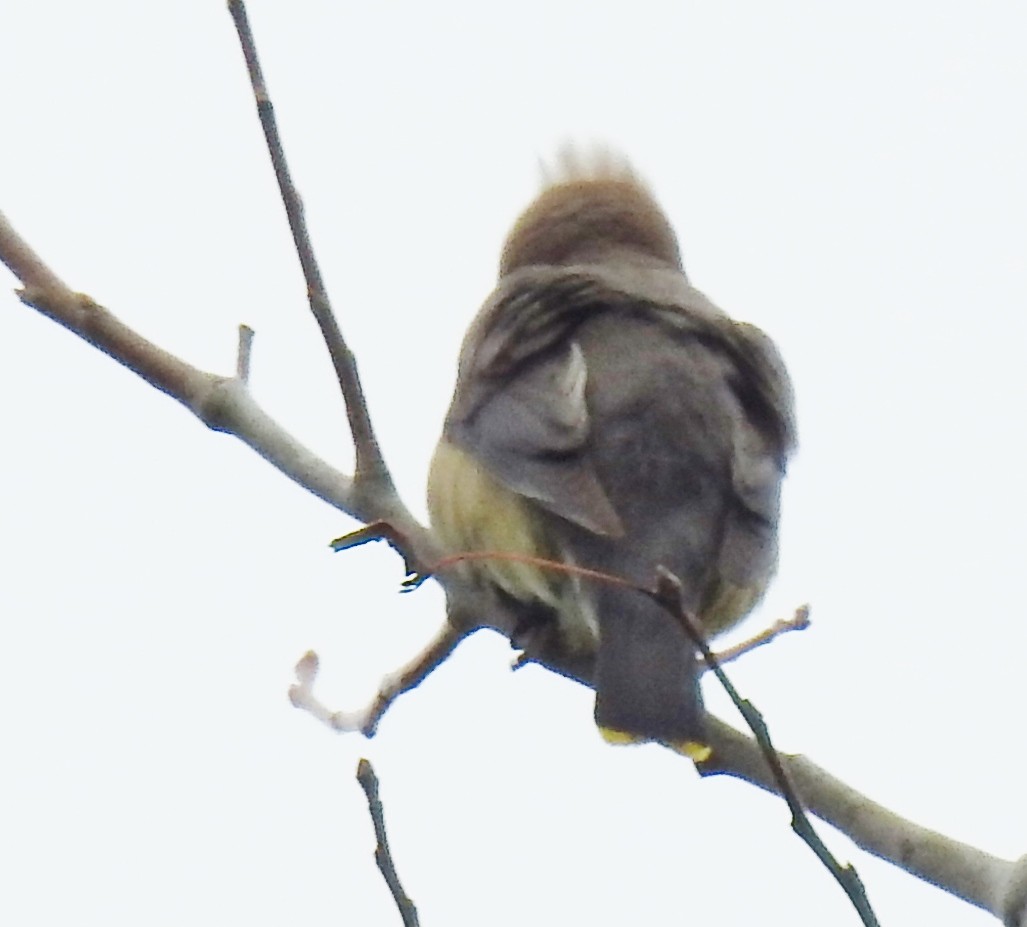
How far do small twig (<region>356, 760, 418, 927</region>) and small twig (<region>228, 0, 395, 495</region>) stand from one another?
3.61ft

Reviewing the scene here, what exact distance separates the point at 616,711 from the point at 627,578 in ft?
1.13

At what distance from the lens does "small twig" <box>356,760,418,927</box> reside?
2.03 metres

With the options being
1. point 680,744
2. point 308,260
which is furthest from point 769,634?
point 308,260

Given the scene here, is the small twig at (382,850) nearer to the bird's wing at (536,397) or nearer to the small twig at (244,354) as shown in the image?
the small twig at (244,354)

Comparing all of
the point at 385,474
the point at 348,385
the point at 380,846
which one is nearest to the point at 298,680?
the point at 385,474

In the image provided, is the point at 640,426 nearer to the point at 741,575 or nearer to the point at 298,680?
the point at 741,575

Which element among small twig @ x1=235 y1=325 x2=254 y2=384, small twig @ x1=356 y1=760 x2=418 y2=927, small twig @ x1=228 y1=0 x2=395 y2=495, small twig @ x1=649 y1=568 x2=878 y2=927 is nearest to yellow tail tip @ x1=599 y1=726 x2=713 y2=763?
small twig @ x1=228 y1=0 x2=395 y2=495

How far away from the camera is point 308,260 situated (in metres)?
3.03

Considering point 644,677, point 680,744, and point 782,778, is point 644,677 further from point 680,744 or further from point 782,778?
point 782,778

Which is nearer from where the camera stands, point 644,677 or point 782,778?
point 782,778

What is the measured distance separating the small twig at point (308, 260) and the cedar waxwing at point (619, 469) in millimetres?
661

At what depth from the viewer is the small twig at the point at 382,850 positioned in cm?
203

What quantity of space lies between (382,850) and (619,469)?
1.93m

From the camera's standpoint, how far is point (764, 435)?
13.9ft
